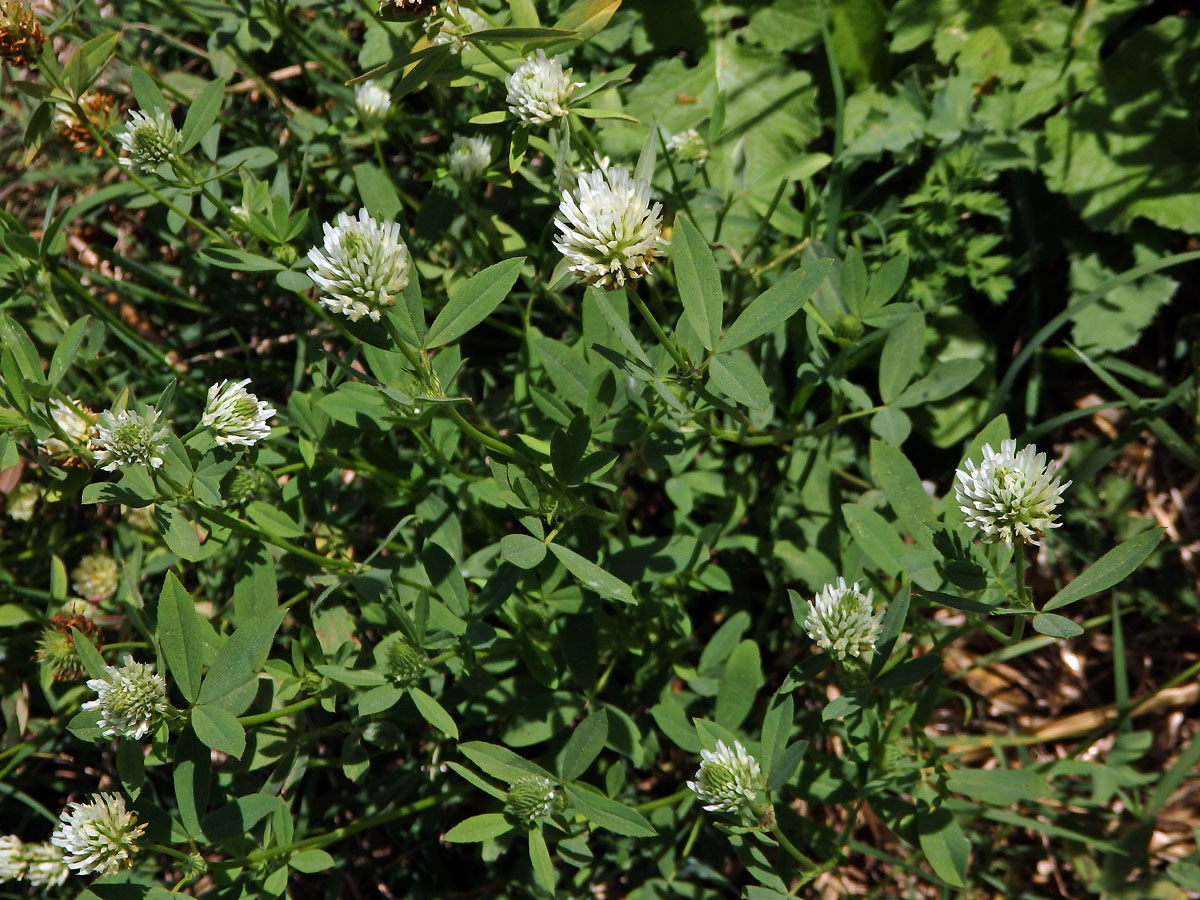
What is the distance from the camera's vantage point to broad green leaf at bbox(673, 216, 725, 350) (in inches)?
71.1

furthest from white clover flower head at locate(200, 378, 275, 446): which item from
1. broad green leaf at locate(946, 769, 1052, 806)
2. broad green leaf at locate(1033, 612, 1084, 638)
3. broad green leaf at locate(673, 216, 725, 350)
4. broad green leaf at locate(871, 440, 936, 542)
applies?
broad green leaf at locate(946, 769, 1052, 806)

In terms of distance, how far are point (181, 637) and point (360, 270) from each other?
85 cm

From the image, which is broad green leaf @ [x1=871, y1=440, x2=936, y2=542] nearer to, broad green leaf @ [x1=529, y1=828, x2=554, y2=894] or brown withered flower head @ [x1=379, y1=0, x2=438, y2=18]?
broad green leaf @ [x1=529, y1=828, x2=554, y2=894]

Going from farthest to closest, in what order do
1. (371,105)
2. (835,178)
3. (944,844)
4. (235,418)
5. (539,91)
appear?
(835,178)
(371,105)
(944,844)
(235,418)
(539,91)

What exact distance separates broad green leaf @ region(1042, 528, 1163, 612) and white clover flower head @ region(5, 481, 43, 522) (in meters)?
2.88

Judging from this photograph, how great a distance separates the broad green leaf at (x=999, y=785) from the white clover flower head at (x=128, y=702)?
172 centimetres

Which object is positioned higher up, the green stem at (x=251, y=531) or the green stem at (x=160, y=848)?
the green stem at (x=251, y=531)

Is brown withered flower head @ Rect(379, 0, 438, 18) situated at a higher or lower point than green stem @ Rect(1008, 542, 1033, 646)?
higher

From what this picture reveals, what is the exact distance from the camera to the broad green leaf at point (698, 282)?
1.81 m

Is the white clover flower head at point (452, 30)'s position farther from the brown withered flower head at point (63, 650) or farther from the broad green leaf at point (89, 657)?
the brown withered flower head at point (63, 650)

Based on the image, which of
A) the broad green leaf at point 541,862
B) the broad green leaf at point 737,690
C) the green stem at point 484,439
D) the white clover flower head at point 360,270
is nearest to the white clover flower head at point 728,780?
the broad green leaf at point 737,690

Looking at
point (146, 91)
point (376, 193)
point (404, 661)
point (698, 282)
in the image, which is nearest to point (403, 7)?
point (376, 193)

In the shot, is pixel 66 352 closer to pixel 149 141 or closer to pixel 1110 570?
pixel 149 141

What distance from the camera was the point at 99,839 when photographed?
1972 millimetres
